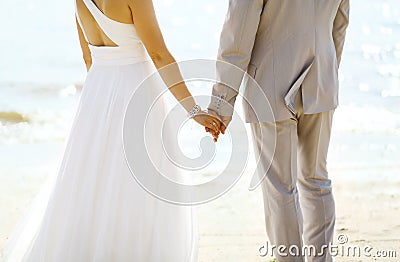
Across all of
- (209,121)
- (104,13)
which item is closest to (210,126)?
(209,121)

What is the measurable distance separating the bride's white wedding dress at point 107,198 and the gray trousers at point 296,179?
35cm

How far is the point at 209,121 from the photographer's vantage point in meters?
2.61

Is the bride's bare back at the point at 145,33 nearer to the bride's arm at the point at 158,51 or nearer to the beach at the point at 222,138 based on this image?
the bride's arm at the point at 158,51

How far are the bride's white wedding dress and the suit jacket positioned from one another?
1.09 ft

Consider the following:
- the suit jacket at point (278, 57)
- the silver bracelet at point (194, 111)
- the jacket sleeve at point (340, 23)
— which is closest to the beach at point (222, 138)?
the silver bracelet at point (194, 111)

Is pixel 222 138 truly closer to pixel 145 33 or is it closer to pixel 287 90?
pixel 287 90

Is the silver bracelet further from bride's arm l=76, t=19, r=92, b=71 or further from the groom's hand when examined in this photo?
bride's arm l=76, t=19, r=92, b=71

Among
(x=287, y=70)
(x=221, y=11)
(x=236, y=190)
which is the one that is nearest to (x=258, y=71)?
(x=287, y=70)

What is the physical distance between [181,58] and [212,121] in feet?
21.6

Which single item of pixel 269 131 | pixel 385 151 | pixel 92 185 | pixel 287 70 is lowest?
pixel 385 151

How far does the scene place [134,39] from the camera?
8.33ft

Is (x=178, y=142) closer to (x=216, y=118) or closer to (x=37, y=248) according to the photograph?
(x=216, y=118)

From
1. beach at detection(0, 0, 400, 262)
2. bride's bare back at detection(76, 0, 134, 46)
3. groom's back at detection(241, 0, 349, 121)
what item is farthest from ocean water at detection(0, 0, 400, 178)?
bride's bare back at detection(76, 0, 134, 46)

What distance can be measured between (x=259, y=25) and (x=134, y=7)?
1.53ft
